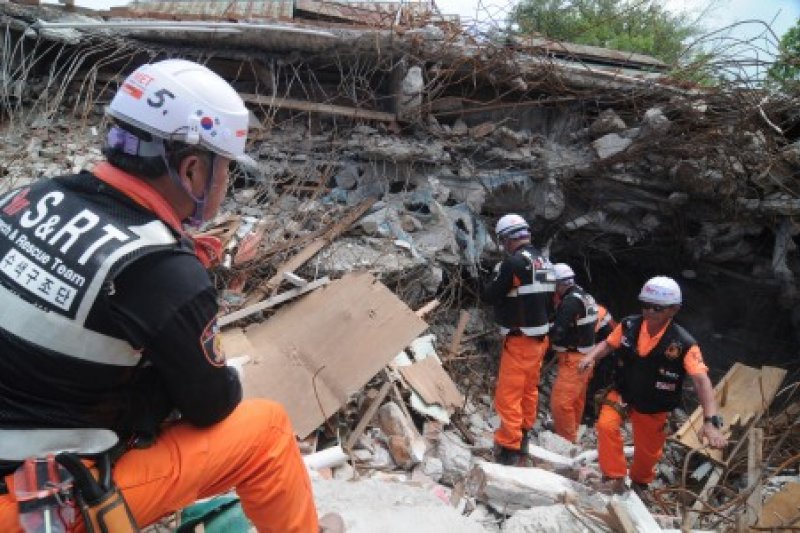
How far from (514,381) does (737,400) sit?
3.54 meters

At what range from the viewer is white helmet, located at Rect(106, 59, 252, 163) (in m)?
1.82

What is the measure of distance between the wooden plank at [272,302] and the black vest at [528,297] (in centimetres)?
162

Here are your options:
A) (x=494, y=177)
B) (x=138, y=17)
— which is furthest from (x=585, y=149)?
(x=138, y=17)

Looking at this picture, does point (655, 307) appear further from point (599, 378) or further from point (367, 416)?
point (599, 378)

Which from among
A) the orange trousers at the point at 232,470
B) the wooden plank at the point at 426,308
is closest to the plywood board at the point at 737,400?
the wooden plank at the point at 426,308

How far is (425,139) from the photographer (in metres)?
7.13

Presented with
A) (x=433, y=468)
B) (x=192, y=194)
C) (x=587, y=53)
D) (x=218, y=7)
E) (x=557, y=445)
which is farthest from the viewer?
(x=218, y=7)

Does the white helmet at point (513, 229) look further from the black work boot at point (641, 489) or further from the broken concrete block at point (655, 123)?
the broken concrete block at point (655, 123)

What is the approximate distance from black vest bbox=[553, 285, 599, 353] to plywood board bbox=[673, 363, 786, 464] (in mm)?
1355

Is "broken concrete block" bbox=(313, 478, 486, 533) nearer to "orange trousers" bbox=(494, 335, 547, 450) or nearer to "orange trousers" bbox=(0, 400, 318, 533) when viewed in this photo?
"orange trousers" bbox=(0, 400, 318, 533)

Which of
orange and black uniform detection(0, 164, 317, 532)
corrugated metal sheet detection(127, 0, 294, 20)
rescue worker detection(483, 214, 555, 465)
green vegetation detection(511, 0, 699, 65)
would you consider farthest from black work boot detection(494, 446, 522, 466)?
green vegetation detection(511, 0, 699, 65)

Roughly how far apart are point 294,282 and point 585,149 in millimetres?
4182

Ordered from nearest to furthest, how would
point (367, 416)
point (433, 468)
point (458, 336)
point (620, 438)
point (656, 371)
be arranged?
point (433, 468), point (367, 416), point (656, 371), point (620, 438), point (458, 336)

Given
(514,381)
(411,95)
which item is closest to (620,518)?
(514,381)
